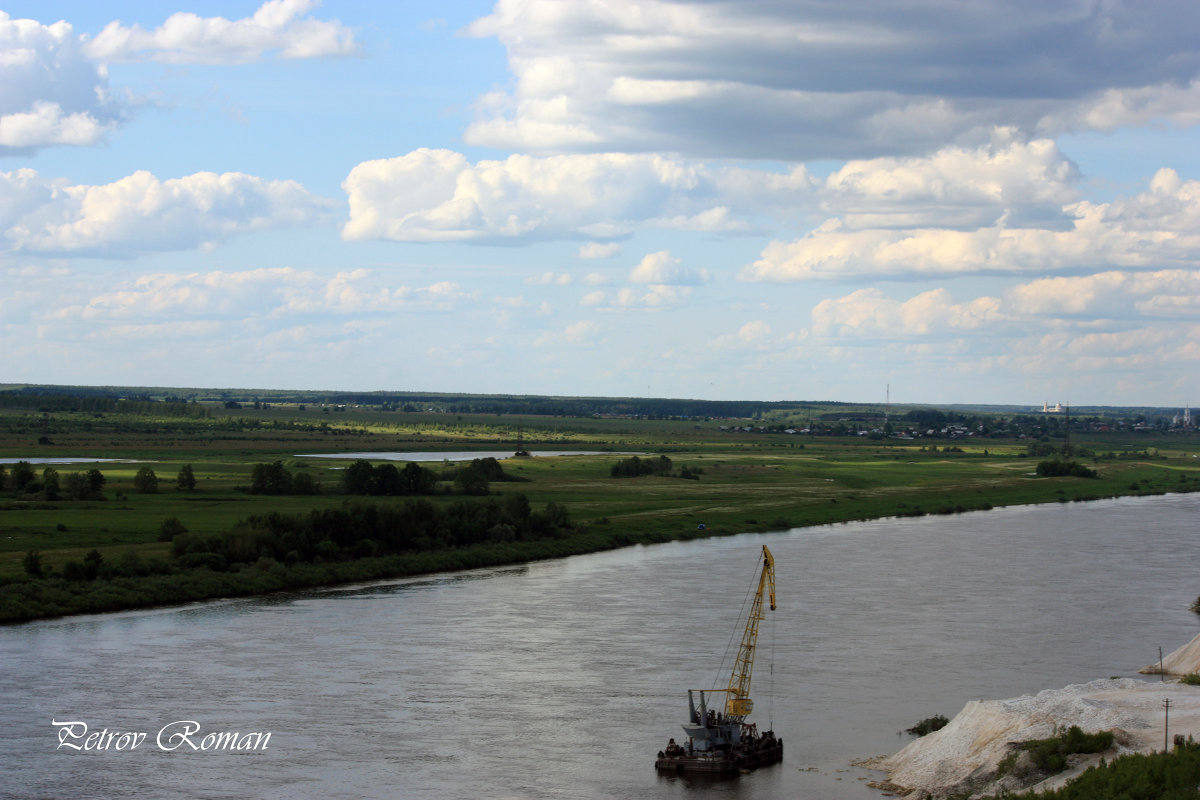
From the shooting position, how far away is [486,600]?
51.1 meters

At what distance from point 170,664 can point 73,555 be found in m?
18.9

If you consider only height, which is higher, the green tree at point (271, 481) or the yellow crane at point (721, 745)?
the green tree at point (271, 481)

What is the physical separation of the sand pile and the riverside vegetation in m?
32.6

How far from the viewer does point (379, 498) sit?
267 ft

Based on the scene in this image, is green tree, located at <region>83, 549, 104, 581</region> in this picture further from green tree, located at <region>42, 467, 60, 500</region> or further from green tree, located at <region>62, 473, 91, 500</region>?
green tree, located at <region>62, 473, 91, 500</region>

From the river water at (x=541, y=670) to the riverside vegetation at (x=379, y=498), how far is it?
4.00 meters

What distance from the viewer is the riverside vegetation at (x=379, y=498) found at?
5441cm

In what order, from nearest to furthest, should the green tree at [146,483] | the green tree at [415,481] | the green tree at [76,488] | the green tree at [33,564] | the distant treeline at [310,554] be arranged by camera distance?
the distant treeline at [310,554]
the green tree at [33,564]
the green tree at [76,488]
the green tree at [146,483]
the green tree at [415,481]

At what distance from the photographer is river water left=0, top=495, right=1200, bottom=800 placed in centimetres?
2859

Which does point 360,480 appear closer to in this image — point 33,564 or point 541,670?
point 33,564

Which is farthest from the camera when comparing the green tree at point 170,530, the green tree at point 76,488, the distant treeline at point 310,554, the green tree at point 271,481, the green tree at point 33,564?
the green tree at point 271,481

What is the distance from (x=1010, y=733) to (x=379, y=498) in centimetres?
5893

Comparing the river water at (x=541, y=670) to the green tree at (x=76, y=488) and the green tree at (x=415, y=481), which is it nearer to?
the green tree at (x=415, y=481)
